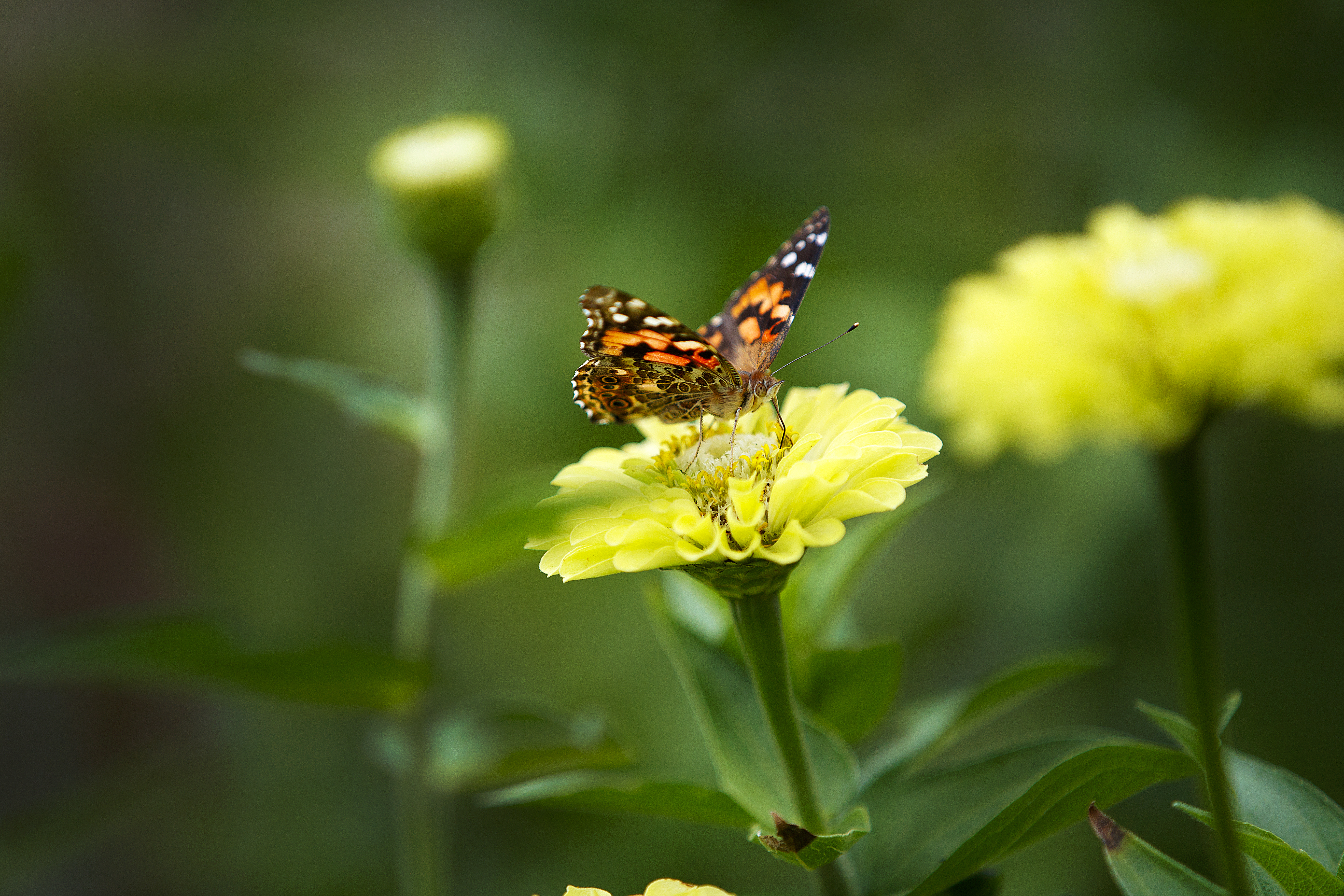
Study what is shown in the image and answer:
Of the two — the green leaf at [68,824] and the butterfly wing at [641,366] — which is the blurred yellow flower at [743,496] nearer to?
the butterfly wing at [641,366]

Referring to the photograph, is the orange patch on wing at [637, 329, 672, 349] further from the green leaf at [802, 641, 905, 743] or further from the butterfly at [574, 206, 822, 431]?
the green leaf at [802, 641, 905, 743]

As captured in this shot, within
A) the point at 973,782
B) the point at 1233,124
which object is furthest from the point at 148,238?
the point at 973,782

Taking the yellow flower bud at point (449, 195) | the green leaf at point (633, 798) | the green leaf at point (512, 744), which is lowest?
the green leaf at point (633, 798)

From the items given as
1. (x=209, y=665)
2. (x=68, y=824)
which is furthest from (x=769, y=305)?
(x=68, y=824)

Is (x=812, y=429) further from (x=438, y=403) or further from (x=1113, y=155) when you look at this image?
(x=1113, y=155)

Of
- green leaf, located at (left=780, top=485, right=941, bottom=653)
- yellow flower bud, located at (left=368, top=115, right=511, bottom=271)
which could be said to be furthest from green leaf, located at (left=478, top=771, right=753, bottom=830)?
yellow flower bud, located at (left=368, top=115, right=511, bottom=271)

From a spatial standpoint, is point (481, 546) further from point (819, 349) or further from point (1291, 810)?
point (1291, 810)

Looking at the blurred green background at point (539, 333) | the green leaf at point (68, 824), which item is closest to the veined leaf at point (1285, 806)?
the blurred green background at point (539, 333)
